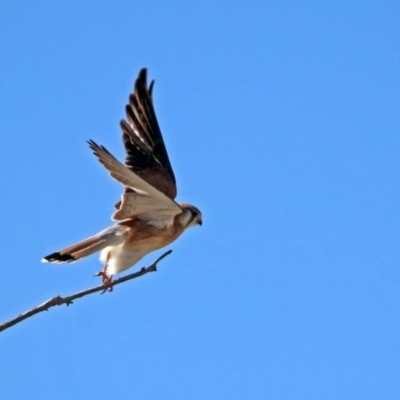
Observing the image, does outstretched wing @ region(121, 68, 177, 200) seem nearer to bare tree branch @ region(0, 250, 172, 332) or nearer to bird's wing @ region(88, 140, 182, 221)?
bird's wing @ region(88, 140, 182, 221)

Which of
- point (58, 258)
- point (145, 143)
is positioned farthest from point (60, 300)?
point (145, 143)

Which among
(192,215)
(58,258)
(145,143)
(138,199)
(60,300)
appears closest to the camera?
(60,300)

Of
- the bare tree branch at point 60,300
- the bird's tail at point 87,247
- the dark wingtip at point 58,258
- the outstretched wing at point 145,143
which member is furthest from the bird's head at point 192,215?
the bare tree branch at point 60,300

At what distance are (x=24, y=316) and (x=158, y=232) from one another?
3.23 metres

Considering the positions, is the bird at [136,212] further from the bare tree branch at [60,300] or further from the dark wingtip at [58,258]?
the bare tree branch at [60,300]

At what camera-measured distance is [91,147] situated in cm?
560

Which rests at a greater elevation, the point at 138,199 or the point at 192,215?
the point at 192,215

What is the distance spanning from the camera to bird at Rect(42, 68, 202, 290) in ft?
19.5

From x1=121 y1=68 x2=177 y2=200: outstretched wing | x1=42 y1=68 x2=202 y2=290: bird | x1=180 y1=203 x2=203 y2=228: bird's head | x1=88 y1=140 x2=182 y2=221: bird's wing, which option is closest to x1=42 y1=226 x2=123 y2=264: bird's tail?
x1=42 y1=68 x2=202 y2=290: bird

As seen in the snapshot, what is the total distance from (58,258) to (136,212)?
950mm

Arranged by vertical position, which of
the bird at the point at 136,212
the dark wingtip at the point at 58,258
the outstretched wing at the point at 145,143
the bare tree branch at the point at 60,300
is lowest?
the bare tree branch at the point at 60,300

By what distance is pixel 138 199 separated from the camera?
21.1 ft

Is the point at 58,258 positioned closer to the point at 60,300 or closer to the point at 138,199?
the point at 138,199

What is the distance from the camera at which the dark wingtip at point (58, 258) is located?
575 cm
